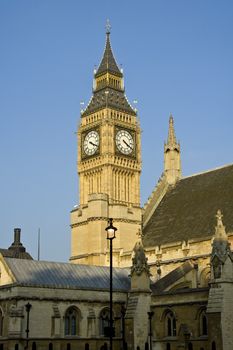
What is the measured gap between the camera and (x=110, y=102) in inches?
3157

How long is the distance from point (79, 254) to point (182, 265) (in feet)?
58.3

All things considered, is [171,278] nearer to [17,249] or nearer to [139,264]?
[139,264]

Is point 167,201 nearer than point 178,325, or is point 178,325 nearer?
point 178,325

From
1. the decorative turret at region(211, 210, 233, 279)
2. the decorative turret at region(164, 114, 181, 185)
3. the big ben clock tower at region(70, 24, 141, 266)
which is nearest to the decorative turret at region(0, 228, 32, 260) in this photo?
the big ben clock tower at region(70, 24, 141, 266)

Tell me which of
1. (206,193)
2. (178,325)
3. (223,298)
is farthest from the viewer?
(206,193)

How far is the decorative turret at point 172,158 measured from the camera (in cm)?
8006

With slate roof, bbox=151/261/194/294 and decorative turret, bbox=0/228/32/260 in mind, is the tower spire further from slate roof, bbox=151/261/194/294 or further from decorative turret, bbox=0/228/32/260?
decorative turret, bbox=0/228/32/260

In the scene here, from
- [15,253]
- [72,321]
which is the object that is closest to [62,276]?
[72,321]

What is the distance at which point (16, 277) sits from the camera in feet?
177

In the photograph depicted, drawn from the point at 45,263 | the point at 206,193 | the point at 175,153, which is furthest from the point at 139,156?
the point at 45,263

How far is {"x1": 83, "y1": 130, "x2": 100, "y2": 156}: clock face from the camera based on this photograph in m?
79.6

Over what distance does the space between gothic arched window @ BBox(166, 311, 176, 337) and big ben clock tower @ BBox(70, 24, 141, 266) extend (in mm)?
18138

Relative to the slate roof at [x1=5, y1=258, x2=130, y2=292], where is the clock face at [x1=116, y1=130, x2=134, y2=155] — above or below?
above

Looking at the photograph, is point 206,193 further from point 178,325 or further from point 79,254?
point 178,325
